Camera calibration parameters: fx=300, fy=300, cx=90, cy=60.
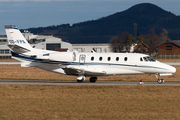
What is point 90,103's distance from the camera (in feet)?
63.2

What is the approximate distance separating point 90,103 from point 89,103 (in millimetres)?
64

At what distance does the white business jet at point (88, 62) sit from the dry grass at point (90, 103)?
15.0 feet

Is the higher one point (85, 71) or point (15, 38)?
point (15, 38)

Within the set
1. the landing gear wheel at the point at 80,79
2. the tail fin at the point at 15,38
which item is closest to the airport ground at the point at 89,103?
the landing gear wheel at the point at 80,79

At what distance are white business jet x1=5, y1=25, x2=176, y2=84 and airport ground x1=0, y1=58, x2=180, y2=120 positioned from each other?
4897 millimetres

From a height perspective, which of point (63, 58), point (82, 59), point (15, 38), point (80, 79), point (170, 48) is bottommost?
point (80, 79)

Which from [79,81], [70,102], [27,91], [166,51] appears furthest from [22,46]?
[166,51]

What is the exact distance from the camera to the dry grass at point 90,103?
51.7 feet

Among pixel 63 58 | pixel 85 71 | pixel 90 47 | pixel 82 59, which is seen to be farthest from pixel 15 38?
pixel 90 47

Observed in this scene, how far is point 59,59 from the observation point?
32.6m

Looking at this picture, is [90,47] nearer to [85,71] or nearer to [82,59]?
[82,59]

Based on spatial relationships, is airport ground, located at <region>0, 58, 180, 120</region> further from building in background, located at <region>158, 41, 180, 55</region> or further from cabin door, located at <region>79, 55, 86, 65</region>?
building in background, located at <region>158, 41, 180, 55</region>

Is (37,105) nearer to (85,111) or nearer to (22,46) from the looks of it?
(85,111)

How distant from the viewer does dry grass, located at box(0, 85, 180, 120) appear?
15.8 m
